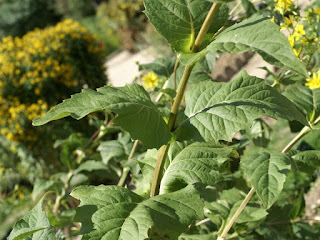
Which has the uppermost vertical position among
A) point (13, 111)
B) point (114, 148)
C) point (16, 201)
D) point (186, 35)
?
point (186, 35)

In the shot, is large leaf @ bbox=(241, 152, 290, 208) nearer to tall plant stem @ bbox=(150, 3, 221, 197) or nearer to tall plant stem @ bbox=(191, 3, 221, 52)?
tall plant stem @ bbox=(150, 3, 221, 197)

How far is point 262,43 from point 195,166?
0.29 meters

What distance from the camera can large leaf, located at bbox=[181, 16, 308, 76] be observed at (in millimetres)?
547

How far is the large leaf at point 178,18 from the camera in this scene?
729 millimetres

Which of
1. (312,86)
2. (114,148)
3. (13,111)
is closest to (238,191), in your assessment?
(114,148)

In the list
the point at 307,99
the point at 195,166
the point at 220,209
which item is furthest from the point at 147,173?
the point at 307,99

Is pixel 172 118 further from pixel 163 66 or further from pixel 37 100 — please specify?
pixel 37 100

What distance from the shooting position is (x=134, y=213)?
2.28 feet

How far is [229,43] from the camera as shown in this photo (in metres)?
0.63

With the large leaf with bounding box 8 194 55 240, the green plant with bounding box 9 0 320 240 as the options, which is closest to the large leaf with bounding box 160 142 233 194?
the green plant with bounding box 9 0 320 240

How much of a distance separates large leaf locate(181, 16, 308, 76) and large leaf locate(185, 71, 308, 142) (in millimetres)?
131

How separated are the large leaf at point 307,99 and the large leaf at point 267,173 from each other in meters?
0.15

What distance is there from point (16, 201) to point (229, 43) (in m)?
4.38

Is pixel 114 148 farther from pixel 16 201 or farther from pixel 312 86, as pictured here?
pixel 16 201
